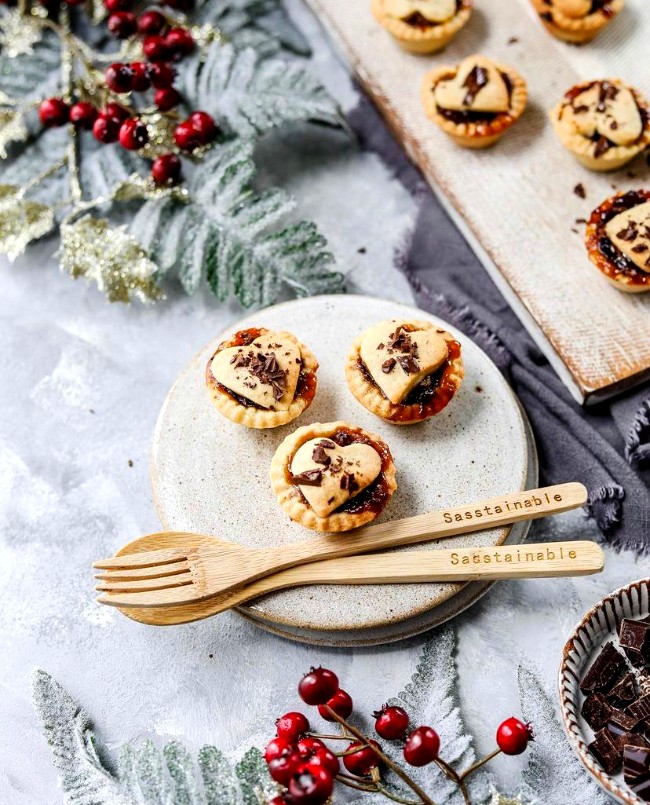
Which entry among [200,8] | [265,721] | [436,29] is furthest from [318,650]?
[200,8]

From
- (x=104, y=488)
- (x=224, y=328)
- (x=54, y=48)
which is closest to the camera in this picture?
(x=104, y=488)

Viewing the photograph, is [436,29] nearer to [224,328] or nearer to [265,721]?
[224,328]

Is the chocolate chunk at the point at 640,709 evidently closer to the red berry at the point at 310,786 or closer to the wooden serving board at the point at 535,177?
the red berry at the point at 310,786

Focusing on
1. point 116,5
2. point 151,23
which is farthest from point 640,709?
point 116,5

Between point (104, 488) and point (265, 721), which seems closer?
point (265, 721)

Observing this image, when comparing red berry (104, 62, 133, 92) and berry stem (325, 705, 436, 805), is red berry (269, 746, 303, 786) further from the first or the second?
red berry (104, 62, 133, 92)

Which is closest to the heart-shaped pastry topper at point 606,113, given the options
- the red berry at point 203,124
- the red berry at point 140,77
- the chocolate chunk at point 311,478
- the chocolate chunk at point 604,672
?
the red berry at point 203,124

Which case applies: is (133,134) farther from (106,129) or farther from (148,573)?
(148,573)
